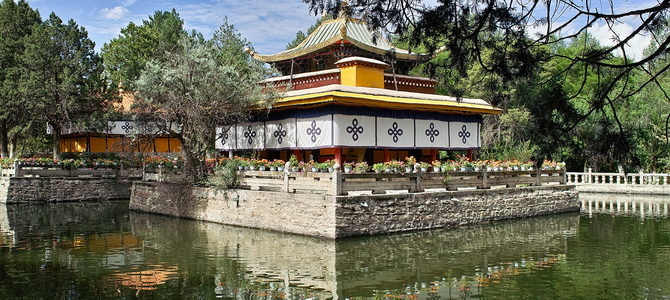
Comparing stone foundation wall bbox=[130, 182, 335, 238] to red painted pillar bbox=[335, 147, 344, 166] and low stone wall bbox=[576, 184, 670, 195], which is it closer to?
red painted pillar bbox=[335, 147, 344, 166]

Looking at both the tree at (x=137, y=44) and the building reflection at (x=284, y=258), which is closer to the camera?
the building reflection at (x=284, y=258)

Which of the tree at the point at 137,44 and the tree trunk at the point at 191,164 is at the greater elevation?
the tree at the point at 137,44

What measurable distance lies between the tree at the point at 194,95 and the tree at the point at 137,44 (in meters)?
18.2

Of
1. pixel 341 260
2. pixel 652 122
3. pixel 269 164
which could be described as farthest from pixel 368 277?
pixel 652 122

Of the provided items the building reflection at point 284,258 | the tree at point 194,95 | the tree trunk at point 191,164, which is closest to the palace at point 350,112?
the tree at point 194,95

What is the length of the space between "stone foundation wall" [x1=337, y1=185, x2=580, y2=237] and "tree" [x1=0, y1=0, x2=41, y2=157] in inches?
890

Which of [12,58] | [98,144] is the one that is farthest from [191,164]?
[98,144]

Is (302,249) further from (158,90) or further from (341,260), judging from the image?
(158,90)

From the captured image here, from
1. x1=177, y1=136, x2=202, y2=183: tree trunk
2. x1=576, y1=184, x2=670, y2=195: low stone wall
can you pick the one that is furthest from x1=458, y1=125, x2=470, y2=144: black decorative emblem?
x1=576, y1=184, x2=670, y2=195: low stone wall

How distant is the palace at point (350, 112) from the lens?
21594 mm

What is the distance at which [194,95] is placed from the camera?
70.3 feet

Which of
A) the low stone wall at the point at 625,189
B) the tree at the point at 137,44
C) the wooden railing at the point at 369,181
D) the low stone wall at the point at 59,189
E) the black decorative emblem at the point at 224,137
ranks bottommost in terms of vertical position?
the low stone wall at the point at 625,189

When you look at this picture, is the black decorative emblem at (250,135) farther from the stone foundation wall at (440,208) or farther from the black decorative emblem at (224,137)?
the stone foundation wall at (440,208)

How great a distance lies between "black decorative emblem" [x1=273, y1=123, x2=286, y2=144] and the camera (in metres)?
23.4
